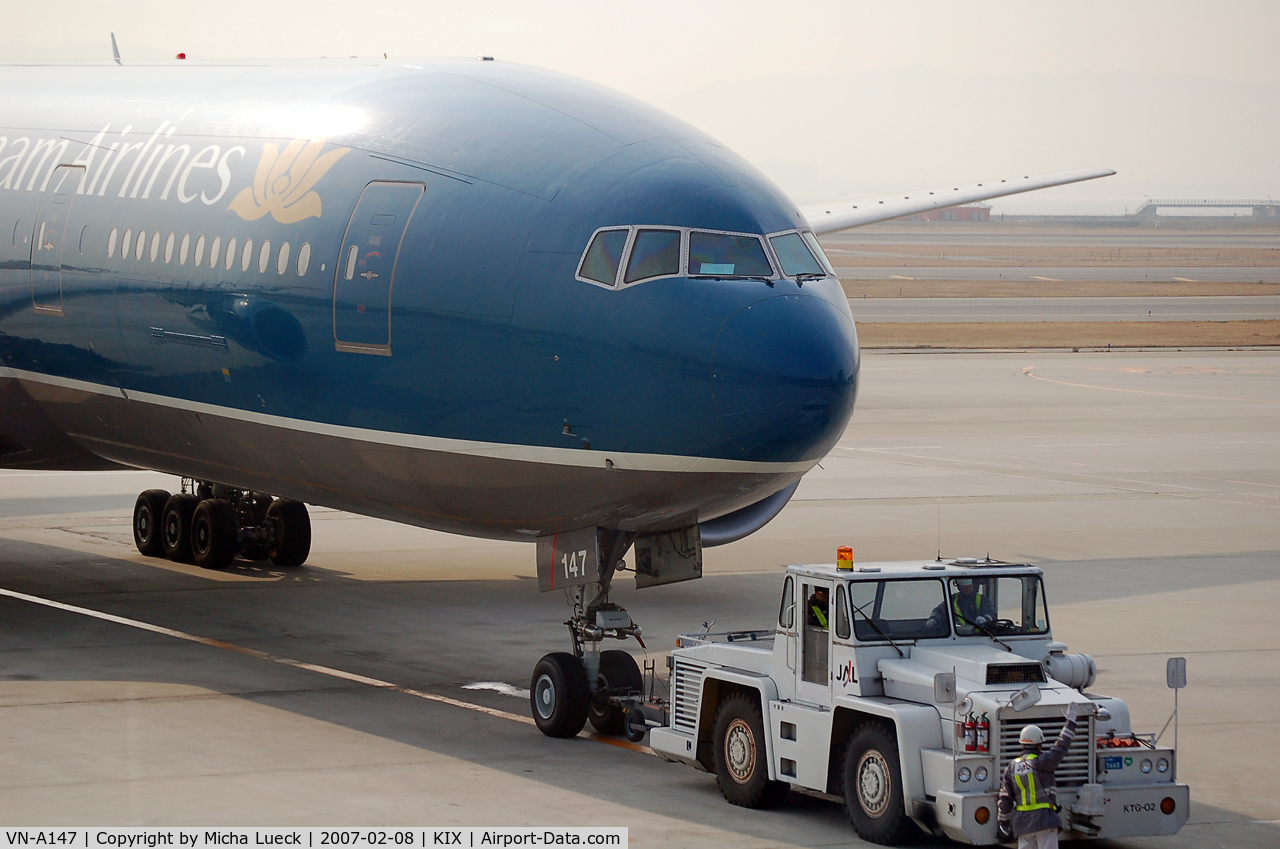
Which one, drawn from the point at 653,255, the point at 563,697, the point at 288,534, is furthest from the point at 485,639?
the point at 653,255

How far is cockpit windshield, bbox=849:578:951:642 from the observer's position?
14.5 metres

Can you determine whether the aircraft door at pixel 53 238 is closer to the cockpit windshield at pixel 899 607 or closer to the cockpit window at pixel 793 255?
the cockpit window at pixel 793 255

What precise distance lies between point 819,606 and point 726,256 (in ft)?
10.9

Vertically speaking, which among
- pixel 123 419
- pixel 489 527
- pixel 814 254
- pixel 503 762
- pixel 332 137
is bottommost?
pixel 503 762

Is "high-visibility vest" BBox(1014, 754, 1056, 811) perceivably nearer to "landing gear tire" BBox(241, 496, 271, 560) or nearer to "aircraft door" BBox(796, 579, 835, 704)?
"aircraft door" BBox(796, 579, 835, 704)

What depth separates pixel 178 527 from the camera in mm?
27875

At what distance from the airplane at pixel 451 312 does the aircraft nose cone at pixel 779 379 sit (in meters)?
0.03

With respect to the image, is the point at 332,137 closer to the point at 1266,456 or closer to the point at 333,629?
the point at 333,629

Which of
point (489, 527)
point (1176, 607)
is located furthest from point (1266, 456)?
point (489, 527)

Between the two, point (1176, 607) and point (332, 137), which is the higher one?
point (332, 137)

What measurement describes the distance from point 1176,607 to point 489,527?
12.1 m

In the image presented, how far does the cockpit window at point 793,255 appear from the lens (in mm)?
16094

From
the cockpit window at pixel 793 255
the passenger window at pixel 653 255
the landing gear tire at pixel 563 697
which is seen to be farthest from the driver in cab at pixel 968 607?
the landing gear tire at pixel 563 697

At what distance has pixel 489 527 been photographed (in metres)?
17.3
